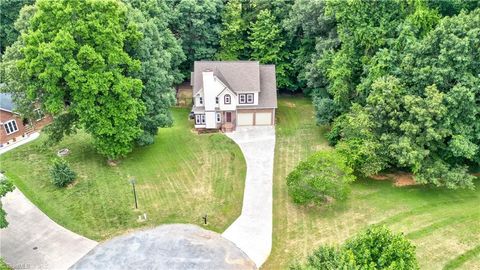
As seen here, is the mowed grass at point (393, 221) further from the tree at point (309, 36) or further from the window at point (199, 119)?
the tree at point (309, 36)

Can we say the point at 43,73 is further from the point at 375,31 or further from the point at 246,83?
the point at 375,31

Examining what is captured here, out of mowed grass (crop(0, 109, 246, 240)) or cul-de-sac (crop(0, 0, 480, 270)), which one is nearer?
cul-de-sac (crop(0, 0, 480, 270))

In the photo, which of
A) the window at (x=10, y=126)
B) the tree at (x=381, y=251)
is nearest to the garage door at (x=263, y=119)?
the window at (x=10, y=126)

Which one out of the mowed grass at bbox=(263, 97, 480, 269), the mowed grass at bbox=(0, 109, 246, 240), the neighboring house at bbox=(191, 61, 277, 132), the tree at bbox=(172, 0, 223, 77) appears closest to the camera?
the mowed grass at bbox=(263, 97, 480, 269)

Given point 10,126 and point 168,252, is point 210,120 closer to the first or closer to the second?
point 10,126

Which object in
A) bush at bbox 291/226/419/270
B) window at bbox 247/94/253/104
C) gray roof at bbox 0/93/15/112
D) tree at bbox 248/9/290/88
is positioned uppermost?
tree at bbox 248/9/290/88

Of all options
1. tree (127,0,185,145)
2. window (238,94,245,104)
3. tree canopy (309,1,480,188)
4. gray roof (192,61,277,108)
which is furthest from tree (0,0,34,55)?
tree canopy (309,1,480,188)

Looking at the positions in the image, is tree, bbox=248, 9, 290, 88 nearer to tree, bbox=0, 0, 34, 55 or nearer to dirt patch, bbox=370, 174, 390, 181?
dirt patch, bbox=370, 174, 390, 181
